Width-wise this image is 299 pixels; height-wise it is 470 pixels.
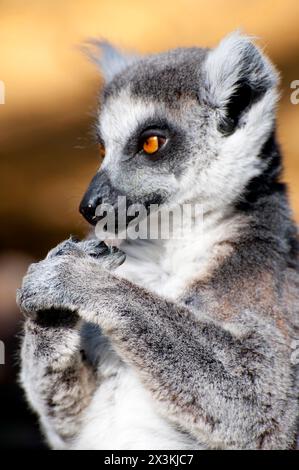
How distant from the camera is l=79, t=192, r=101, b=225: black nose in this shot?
384 centimetres

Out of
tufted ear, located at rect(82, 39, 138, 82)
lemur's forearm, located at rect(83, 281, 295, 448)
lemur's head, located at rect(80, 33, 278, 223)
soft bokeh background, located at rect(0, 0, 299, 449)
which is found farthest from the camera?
soft bokeh background, located at rect(0, 0, 299, 449)

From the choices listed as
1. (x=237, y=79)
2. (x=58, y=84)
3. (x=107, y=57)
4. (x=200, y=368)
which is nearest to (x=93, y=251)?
(x=200, y=368)

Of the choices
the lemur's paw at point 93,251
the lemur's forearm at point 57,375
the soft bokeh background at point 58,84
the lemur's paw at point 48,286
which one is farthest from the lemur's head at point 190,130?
the soft bokeh background at point 58,84

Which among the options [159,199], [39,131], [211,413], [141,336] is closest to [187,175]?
[159,199]

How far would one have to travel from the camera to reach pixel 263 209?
13.1ft

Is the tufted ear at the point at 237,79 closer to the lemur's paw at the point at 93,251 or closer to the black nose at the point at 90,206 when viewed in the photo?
the black nose at the point at 90,206

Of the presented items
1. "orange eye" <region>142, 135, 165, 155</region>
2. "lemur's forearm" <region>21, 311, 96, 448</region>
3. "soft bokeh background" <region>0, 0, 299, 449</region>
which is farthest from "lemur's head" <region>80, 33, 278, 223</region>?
"soft bokeh background" <region>0, 0, 299, 449</region>

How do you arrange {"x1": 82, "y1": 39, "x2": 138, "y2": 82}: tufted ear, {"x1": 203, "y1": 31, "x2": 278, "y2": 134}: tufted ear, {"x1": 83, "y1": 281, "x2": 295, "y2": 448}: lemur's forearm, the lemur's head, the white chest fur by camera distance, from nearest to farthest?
{"x1": 83, "y1": 281, "x2": 295, "y2": 448}: lemur's forearm → the white chest fur → the lemur's head → {"x1": 203, "y1": 31, "x2": 278, "y2": 134}: tufted ear → {"x1": 82, "y1": 39, "x2": 138, "y2": 82}: tufted ear

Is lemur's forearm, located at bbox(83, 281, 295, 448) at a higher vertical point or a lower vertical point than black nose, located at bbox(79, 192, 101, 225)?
lower

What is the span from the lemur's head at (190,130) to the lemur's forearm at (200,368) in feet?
→ 2.23

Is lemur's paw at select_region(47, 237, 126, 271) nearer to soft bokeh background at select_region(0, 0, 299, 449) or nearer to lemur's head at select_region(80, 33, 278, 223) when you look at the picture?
lemur's head at select_region(80, 33, 278, 223)

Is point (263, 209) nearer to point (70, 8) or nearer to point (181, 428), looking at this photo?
point (181, 428)

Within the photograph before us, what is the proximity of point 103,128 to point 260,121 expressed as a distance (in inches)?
36.9

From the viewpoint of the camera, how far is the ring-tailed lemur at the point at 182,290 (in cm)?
352
